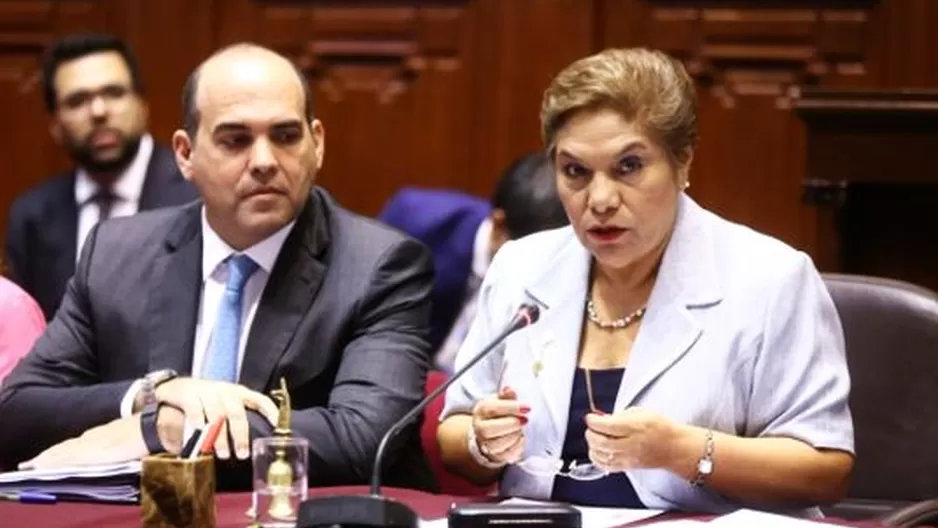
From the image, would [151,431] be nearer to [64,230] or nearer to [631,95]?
[631,95]

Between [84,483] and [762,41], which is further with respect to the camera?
[762,41]

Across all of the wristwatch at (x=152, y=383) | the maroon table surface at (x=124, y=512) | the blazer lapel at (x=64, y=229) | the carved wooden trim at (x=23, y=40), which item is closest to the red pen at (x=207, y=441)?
the maroon table surface at (x=124, y=512)

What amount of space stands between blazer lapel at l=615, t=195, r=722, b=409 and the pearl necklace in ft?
0.16

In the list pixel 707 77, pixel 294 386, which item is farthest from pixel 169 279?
pixel 707 77

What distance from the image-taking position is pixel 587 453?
290 cm

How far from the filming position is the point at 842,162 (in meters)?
4.62

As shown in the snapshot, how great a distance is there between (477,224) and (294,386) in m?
2.24

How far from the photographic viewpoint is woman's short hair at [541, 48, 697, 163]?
112 inches

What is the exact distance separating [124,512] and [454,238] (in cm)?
290

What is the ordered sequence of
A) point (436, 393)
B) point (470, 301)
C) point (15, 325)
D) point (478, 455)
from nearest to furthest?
point (436, 393) < point (478, 455) < point (15, 325) < point (470, 301)

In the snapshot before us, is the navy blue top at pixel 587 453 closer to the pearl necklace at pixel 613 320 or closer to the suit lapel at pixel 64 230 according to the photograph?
the pearl necklace at pixel 613 320

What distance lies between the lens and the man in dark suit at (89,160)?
5.83 m

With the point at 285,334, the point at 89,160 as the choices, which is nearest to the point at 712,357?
the point at 285,334

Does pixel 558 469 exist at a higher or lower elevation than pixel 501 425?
lower
